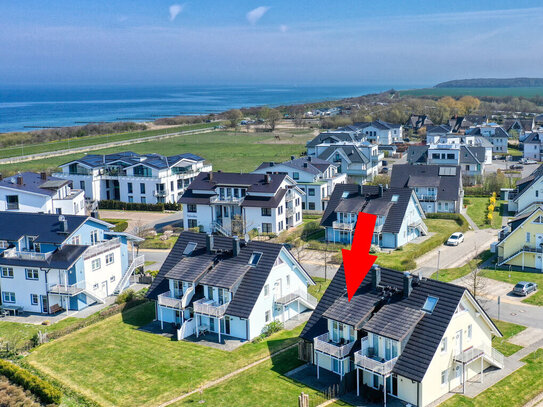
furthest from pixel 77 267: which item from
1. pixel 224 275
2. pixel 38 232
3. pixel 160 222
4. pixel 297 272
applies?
pixel 160 222

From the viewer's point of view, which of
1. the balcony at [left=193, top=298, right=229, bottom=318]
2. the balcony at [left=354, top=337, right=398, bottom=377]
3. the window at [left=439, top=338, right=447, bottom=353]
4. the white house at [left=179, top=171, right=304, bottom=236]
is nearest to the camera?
the balcony at [left=354, top=337, right=398, bottom=377]

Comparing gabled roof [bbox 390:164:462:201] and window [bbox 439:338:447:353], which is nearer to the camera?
window [bbox 439:338:447:353]

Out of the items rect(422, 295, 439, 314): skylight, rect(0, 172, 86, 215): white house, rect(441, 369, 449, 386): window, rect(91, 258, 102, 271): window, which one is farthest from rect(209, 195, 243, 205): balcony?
rect(441, 369, 449, 386): window

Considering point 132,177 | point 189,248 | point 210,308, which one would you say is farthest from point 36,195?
point 210,308

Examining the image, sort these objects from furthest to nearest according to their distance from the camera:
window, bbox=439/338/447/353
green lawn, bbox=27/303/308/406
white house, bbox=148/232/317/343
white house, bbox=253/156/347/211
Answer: white house, bbox=253/156/347/211, white house, bbox=148/232/317/343, green lawn, bbox=27/303/308/406, window, bbox=439/338/447/353

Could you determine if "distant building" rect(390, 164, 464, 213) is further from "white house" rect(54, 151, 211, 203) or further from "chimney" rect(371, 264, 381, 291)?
"chimney" rect(371, 264, 381, 291)

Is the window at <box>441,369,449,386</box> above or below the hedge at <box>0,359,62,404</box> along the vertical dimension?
above

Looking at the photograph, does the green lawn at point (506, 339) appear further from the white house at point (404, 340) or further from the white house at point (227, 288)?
the white house at point (227, 288)
